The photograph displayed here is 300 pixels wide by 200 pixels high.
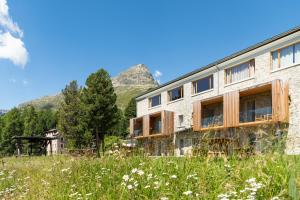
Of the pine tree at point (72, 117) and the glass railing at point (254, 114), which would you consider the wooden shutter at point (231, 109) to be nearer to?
the glass railing at point (254, 114)

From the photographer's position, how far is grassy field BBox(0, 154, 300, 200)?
338 cm

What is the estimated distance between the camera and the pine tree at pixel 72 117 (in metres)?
41.7

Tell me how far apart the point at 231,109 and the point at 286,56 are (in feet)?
17.7

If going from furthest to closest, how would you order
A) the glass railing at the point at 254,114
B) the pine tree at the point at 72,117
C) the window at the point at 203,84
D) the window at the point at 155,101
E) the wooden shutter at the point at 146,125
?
1. the pine tree at the point at 72,117
2. the window at the point at 155,101
3. the wooden shutter at the point at 146,125
4. the window at the point at 203,84
5. the glass railing at the point at 254,114

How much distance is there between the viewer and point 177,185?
4109 mm

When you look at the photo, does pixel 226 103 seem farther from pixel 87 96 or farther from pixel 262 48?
pixel 87 96

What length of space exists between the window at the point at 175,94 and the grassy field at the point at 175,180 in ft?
78.0

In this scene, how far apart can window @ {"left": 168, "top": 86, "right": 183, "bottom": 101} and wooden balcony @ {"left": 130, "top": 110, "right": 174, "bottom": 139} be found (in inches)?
73.2

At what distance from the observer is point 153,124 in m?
34.8

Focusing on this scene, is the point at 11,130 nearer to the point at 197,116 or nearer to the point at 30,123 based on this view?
the point at 30,123

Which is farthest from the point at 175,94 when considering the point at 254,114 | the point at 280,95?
the point at 280,95

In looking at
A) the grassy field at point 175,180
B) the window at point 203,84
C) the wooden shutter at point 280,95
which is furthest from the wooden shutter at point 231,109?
the grassy field at point 175,180

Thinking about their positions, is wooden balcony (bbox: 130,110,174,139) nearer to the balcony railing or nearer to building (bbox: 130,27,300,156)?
the balcony railing

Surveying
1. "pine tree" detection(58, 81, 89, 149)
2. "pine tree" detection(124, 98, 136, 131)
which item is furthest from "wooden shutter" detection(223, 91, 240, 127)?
"pine tree" detection(124, 98, 136, 131)
